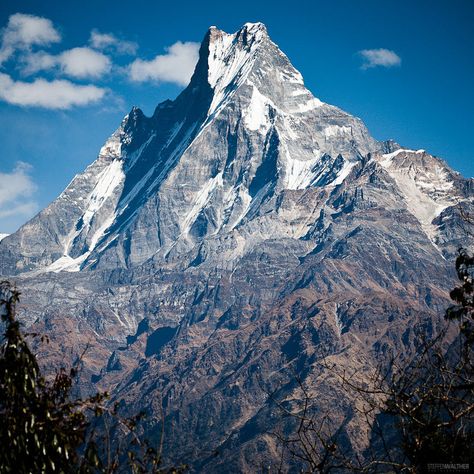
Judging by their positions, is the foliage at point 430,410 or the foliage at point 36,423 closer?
the foliage at point 430,410

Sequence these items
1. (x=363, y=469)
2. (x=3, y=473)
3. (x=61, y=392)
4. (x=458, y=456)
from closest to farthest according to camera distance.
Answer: (x=363, y=469) → (x=3, y=473) → (x=458, y=456) → (x=61, y=392)

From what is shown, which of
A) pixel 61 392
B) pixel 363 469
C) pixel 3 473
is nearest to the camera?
pixel 363 469

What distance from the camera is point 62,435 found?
23812 mm

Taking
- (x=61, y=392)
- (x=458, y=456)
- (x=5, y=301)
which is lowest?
(x=458, y=456)

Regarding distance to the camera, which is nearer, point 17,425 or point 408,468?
point 408,468

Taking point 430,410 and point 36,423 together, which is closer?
point 430,410

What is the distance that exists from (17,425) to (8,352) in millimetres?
2071

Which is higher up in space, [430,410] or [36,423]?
[36,423]

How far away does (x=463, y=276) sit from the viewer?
80.8 feet

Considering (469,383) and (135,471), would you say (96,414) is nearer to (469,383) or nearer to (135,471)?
(135,471)

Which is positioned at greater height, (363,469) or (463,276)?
(463,276)

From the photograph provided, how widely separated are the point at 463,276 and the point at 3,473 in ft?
43.7

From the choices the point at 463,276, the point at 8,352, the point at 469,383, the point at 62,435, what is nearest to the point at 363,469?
the point at 469,383

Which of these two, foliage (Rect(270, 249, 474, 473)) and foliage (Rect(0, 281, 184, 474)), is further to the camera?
foliage (Rect(0, 281, 184, 474))
